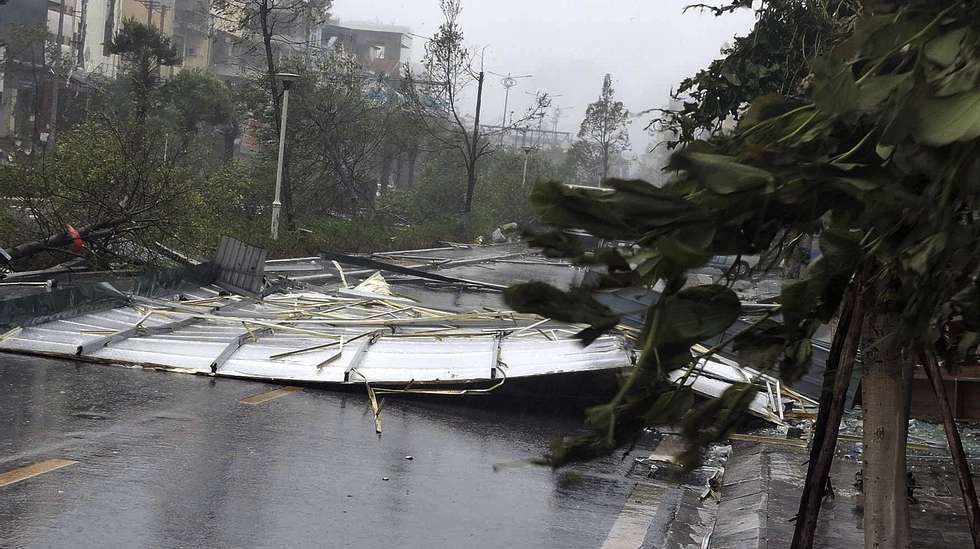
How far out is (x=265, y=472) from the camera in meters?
7.67

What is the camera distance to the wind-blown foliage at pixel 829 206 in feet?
Answer: 5.63

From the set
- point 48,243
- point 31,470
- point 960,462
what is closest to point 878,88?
point 960,462

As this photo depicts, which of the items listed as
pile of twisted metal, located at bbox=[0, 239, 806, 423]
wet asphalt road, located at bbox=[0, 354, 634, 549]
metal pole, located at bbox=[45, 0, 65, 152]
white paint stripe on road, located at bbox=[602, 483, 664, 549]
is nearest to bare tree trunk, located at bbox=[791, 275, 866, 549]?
wet asphalt road, located at bbox=[0, 354, 634, 549]

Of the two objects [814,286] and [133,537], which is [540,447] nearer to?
[133,537]

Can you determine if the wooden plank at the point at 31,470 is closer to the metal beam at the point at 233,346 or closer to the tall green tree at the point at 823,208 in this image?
the metal beam at the point at 233,346

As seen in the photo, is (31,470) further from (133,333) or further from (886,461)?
(886,461)

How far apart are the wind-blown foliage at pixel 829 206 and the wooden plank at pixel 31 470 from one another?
5.93 meters

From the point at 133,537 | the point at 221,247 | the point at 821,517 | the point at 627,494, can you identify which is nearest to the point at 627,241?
the point at 133,537

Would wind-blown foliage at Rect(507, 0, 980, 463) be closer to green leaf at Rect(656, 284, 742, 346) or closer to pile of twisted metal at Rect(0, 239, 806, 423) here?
green leaf at Rect(656, 284, 742, 346)

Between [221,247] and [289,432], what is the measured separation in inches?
299

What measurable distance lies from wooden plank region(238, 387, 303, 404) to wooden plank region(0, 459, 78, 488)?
2.61 meters

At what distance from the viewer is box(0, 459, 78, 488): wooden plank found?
22.8ft

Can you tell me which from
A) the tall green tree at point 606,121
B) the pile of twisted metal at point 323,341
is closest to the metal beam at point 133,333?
the pile of twisted metal at point 323,341

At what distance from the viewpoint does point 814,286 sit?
1968 millimetres
